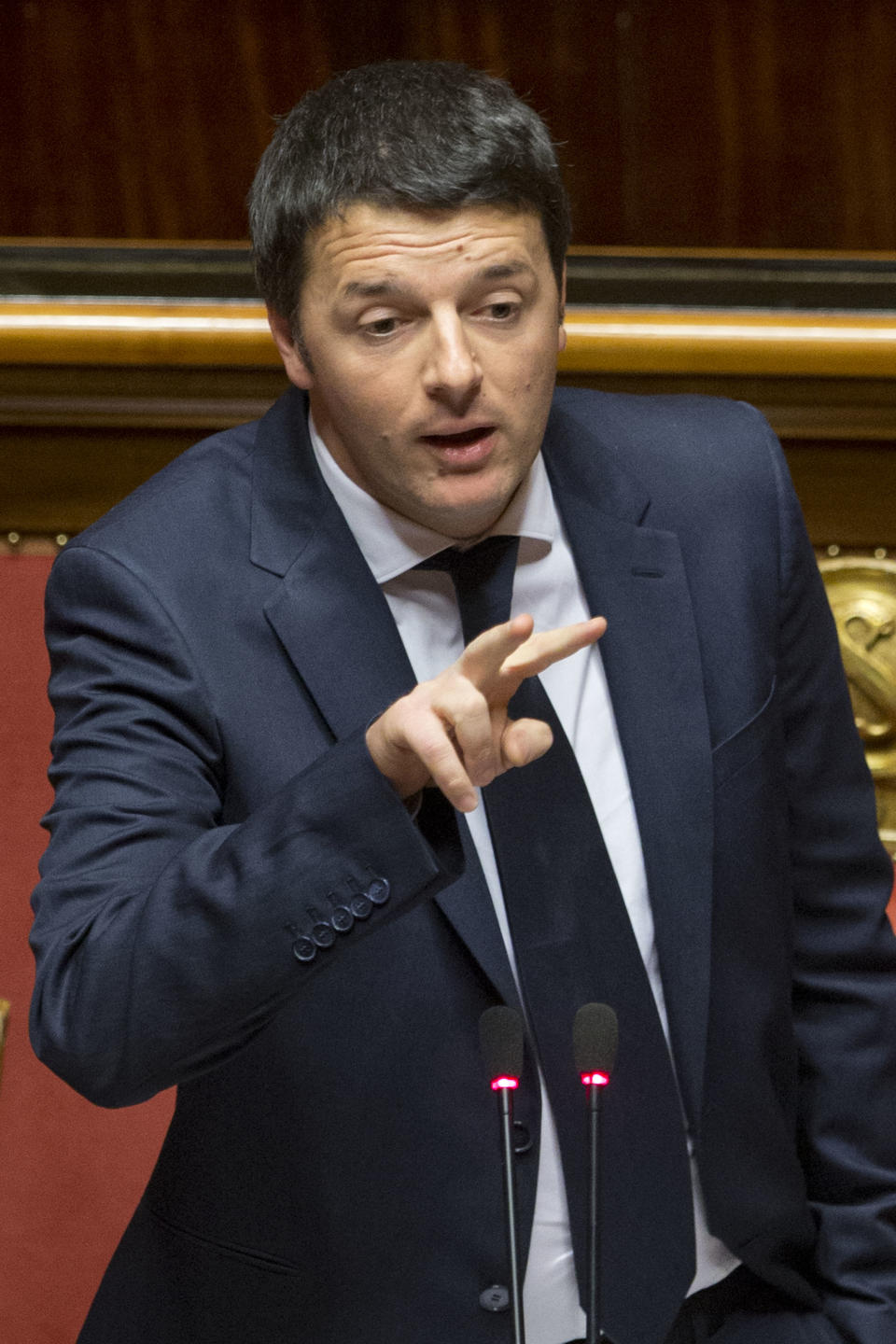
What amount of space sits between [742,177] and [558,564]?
824 mm

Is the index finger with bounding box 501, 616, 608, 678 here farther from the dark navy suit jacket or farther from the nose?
the nose

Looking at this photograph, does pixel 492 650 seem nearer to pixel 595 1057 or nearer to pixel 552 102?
pixel 595 1057

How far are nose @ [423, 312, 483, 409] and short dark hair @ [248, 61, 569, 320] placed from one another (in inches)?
3.2

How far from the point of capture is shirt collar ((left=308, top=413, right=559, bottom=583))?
1204 mm

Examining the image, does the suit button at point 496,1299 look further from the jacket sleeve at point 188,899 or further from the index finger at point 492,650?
the index finger at point 492,650

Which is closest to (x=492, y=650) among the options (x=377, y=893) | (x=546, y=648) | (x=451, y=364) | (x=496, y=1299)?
(x=546, y=648)

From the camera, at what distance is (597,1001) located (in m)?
1.16

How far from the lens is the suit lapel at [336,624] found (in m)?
1.12

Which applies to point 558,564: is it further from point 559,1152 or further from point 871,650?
point 871,650

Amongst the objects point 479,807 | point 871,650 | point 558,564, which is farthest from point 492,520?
point 871,650

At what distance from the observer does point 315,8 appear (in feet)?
6.24

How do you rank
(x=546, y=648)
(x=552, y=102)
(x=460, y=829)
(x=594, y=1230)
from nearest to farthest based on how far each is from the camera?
(x=594, y=1230) < (x=546, y=648) < (x=460, y=829) < (x=552, y=102)

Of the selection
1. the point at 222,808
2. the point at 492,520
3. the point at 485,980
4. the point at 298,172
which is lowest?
the point at 485,980

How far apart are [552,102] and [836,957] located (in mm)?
1097
